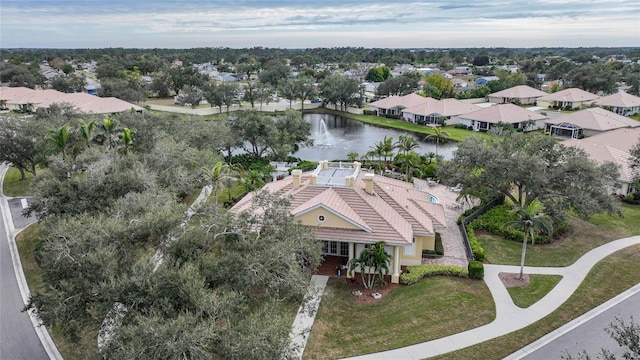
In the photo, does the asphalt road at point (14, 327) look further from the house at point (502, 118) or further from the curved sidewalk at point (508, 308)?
the house at point (502, 118)

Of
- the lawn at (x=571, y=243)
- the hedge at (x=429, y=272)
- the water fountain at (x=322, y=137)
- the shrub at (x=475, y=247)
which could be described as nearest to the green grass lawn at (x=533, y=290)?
the lawn at (x=571, y=243)

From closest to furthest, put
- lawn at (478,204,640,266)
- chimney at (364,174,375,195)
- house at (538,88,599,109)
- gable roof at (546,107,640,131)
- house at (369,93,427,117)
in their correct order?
lawn at (478,204,640,266) → chimney at (364,174,375,195) → gable roof at (546,107,640,131) → house at (369,93,427,117) → house at (538,88,599,109)

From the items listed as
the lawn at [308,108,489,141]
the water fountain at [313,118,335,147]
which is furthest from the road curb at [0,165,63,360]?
the lawn at [308,108,489,141]

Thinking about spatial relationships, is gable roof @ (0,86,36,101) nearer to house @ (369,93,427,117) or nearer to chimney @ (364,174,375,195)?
house @ (369,93,427,117)

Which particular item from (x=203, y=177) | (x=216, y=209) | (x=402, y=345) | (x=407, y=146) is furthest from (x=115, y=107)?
(x=402, y=345)


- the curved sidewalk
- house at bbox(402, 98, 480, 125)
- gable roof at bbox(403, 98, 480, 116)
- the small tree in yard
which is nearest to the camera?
the curved sidewalk

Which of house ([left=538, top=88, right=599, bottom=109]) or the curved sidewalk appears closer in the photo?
the curved sidewalk
